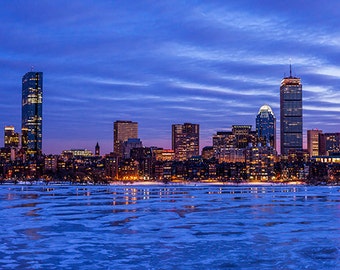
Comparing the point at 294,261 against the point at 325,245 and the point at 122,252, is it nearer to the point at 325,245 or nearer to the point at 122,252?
the point at 325,245

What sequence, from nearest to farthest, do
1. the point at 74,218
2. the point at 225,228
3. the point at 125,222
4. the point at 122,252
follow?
1. the point at 122,252
2. the point at 225,228
3. the point at 125,222
4. the point at 74,218

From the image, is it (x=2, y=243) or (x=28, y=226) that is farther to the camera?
(x=28, y=226)

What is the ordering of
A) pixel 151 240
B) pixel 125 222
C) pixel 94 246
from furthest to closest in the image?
pixel 125 222, pixel 151 240, pixel 94 246

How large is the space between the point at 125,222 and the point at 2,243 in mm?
12352

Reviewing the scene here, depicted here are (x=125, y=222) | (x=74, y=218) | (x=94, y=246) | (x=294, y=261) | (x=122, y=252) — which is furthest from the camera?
(x=74, y=218)

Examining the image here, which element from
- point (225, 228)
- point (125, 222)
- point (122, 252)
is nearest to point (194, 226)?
point (225, 228)

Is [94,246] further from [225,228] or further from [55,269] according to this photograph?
[225,228]

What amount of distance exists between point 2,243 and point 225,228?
14.1 m

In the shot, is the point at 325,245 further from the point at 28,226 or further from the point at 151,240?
the point at 28,226

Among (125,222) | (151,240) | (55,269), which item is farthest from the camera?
(125,222)

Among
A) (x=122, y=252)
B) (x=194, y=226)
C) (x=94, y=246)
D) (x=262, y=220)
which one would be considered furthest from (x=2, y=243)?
(x=262, y=220)

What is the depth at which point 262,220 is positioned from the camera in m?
41.0

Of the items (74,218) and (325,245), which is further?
(74,218)

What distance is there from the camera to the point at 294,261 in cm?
2353
